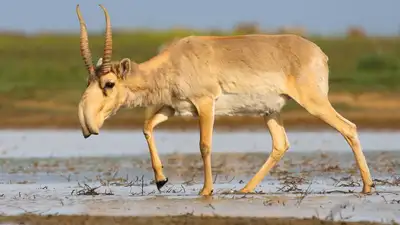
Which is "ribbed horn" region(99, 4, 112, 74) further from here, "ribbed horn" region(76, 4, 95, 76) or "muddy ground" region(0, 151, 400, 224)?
"muddy ground" region(0, 151, 400, 224)

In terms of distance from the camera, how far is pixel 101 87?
47.6 ft

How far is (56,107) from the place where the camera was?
34.4 meters

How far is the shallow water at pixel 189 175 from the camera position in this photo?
42.2 ft

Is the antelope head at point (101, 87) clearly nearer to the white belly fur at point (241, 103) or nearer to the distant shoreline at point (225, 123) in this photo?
the white belly fur at point (241, 103)

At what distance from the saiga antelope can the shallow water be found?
2.55 ft

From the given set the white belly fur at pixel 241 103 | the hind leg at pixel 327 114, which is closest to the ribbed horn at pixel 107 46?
the white belly fur at pixel 241 103

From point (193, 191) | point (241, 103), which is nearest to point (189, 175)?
point (193, 191)

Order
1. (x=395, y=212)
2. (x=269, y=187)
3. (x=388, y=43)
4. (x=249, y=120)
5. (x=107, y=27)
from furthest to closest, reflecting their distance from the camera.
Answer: (x=388, y=43)
(x=249, y=120)
(x=269, y=187)
(x=107, y=27)
(x=395, y=212)

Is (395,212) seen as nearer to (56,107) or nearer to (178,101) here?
(178,101)

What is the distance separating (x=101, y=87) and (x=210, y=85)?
4.06ft

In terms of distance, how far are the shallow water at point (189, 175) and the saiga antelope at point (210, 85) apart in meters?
0.78

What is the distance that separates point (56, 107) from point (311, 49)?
792 inches

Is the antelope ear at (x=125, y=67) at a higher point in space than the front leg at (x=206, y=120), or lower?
higher

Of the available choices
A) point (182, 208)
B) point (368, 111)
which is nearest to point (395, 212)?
point (182, 208)
